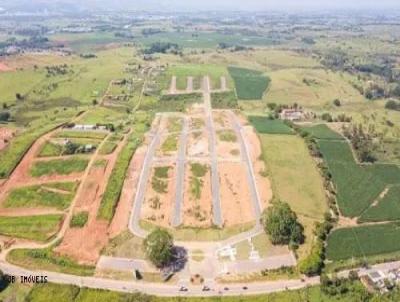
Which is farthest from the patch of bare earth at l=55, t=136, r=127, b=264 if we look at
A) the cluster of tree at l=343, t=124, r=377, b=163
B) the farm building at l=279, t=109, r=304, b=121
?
the farm building at l=279, t=109, r=304, b=121

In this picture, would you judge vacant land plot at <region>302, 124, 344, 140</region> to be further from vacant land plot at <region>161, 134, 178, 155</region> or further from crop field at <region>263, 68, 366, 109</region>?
vacant land plot at <region>161, 134, 178, 155</region>

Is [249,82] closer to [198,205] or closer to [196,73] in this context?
[196,73]

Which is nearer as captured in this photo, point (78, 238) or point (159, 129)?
point (78, 238)

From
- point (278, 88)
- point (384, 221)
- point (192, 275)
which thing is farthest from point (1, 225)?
point (278, 88)

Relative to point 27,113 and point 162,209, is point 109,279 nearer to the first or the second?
point 162,209

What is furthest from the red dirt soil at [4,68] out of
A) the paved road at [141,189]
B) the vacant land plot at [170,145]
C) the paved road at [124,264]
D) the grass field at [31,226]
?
the paved road at [124,264]

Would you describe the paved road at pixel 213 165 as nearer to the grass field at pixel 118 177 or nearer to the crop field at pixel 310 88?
the grass field at pixel 118 177

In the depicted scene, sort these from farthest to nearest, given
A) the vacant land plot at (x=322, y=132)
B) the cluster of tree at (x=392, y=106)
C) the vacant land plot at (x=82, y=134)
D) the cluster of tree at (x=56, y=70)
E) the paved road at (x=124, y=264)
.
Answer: the cluster of tree at (x=56, y=70) < the cluster of tree at (x=392, y=106) < the vacant land plot at (x=322, y=132) < the vacant land plot at (x=82, y=134) < the paved road at (x=124, y=264)
